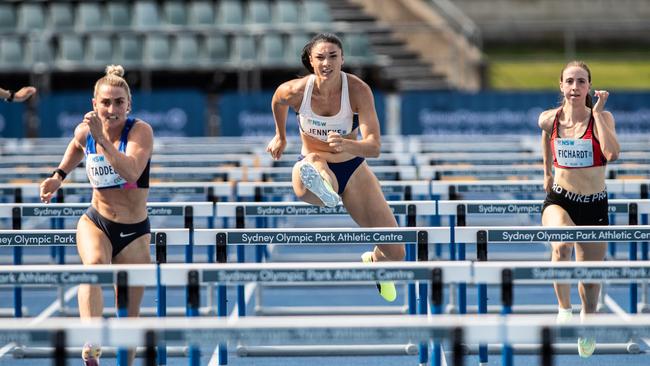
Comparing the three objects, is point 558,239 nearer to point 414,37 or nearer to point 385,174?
point 385,174

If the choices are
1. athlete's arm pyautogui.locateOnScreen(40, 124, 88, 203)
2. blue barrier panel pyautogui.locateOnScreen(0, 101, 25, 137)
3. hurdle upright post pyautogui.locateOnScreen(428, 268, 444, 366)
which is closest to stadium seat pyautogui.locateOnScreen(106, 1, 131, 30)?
blue barrier panel pyautogui.locateOnScreen(0, 101, 25, 137)

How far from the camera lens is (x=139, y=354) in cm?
688

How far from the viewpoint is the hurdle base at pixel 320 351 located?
720cm

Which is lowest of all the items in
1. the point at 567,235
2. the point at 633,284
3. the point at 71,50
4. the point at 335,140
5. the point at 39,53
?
the point at 633,284

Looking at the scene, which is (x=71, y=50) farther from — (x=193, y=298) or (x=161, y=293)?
(x=193, y=298)

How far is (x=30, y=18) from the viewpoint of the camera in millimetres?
22703

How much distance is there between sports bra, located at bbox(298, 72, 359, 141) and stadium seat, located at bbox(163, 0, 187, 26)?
16.4 m

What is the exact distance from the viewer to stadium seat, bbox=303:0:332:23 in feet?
74.3

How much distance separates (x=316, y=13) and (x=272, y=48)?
1559mm

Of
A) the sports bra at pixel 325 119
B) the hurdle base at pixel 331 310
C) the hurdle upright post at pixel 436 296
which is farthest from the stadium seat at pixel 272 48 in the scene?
the hurdle upright post at pixel 436 296

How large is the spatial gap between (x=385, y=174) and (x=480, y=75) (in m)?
13.5

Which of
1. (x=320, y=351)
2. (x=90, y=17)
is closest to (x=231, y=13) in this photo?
(x=90, y=17)

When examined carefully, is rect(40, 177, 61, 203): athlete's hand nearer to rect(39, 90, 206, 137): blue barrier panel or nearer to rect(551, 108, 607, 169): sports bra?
rect(551, 108, 607, 169): sports bra

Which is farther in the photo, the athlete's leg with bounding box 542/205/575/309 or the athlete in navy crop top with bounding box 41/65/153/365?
the athlete's leg with bounding box 542/205/575/309
